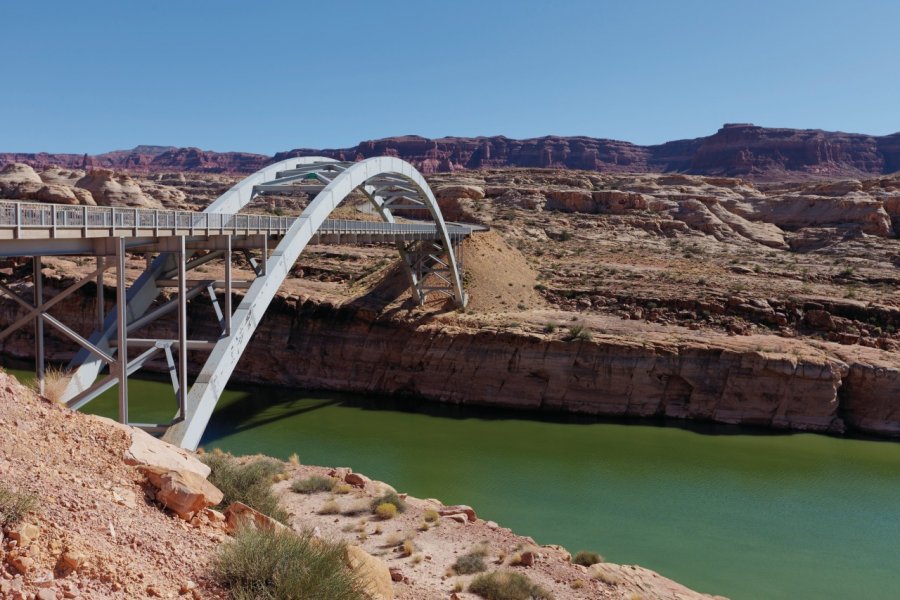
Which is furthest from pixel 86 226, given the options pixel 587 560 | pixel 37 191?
pixel 37 191

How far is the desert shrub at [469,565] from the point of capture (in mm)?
10438

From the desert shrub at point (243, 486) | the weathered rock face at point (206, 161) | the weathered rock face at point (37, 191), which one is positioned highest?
the weathered rock face at point (206, 161)

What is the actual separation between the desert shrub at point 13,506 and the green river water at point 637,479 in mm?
11844

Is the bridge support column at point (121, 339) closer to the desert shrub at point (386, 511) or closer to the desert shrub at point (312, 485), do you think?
the desert shrub at point (312, 485)

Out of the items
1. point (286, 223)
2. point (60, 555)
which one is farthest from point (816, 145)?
point (60, 555)

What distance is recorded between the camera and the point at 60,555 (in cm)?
536

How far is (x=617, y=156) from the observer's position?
139125mm

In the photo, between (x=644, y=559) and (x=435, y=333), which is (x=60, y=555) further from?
(x=435, y=333)

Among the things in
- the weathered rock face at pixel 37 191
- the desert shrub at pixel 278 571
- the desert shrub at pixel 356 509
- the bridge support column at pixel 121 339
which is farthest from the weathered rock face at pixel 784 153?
the desert shrub at pixel 278 571

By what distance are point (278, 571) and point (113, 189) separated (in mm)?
56977

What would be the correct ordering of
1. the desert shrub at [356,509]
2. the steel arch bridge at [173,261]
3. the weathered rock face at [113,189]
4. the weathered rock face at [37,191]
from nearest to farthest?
the steel arch bridge at [173,261]
the desert shrub at [356,509]
the weathered rock face at [37,191]
the weathered rock face at [113,189]

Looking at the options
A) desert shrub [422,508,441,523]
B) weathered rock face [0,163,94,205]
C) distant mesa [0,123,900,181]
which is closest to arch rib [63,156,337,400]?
desert shrub [422,508,441,523]

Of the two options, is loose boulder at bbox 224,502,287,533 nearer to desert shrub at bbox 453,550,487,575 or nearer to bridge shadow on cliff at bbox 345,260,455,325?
desert shrub at bbox 453,550,487,575

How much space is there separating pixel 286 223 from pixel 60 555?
49.9ft
